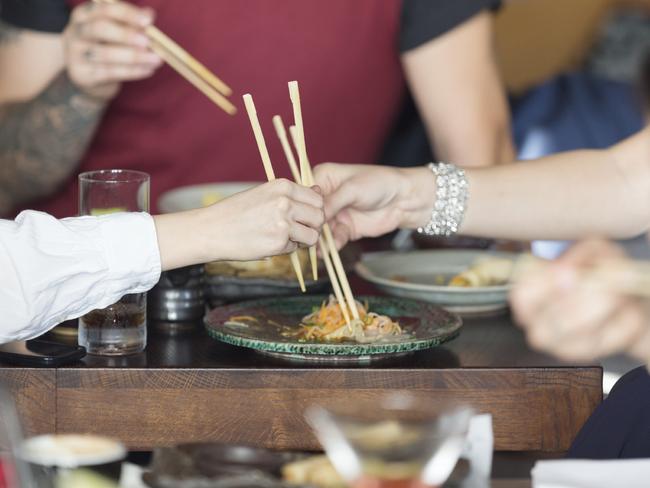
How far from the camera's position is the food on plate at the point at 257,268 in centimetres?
180

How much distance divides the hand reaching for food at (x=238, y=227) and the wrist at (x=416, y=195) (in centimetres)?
31

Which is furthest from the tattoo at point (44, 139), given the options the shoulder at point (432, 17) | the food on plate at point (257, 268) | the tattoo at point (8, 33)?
the shoulder at point (432, 17)

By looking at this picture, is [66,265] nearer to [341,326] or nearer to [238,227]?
[238,227]

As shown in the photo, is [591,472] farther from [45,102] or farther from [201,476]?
[45,102]

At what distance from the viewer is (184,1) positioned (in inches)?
93.9

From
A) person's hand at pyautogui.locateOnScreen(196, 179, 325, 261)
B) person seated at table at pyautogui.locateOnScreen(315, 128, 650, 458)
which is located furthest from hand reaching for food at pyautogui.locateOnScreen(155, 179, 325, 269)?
person seated at table at pyautogui.locateOnScreen(315, 128, 650, 458)

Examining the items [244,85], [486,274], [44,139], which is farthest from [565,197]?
[44,139]

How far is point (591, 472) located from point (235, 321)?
683mm

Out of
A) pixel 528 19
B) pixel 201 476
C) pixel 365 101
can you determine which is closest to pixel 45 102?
pixel 365 101

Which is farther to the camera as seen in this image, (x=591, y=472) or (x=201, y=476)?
(x=591, y=472)

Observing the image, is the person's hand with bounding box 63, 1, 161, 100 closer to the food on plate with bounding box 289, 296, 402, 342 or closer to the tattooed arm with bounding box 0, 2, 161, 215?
the tattooed arm with bounding box 0, 2, 161, 215

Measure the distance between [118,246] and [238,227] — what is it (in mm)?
159

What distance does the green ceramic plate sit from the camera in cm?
146

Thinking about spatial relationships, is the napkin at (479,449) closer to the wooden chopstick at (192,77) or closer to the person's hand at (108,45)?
the wooden chopstick at (192,77)
